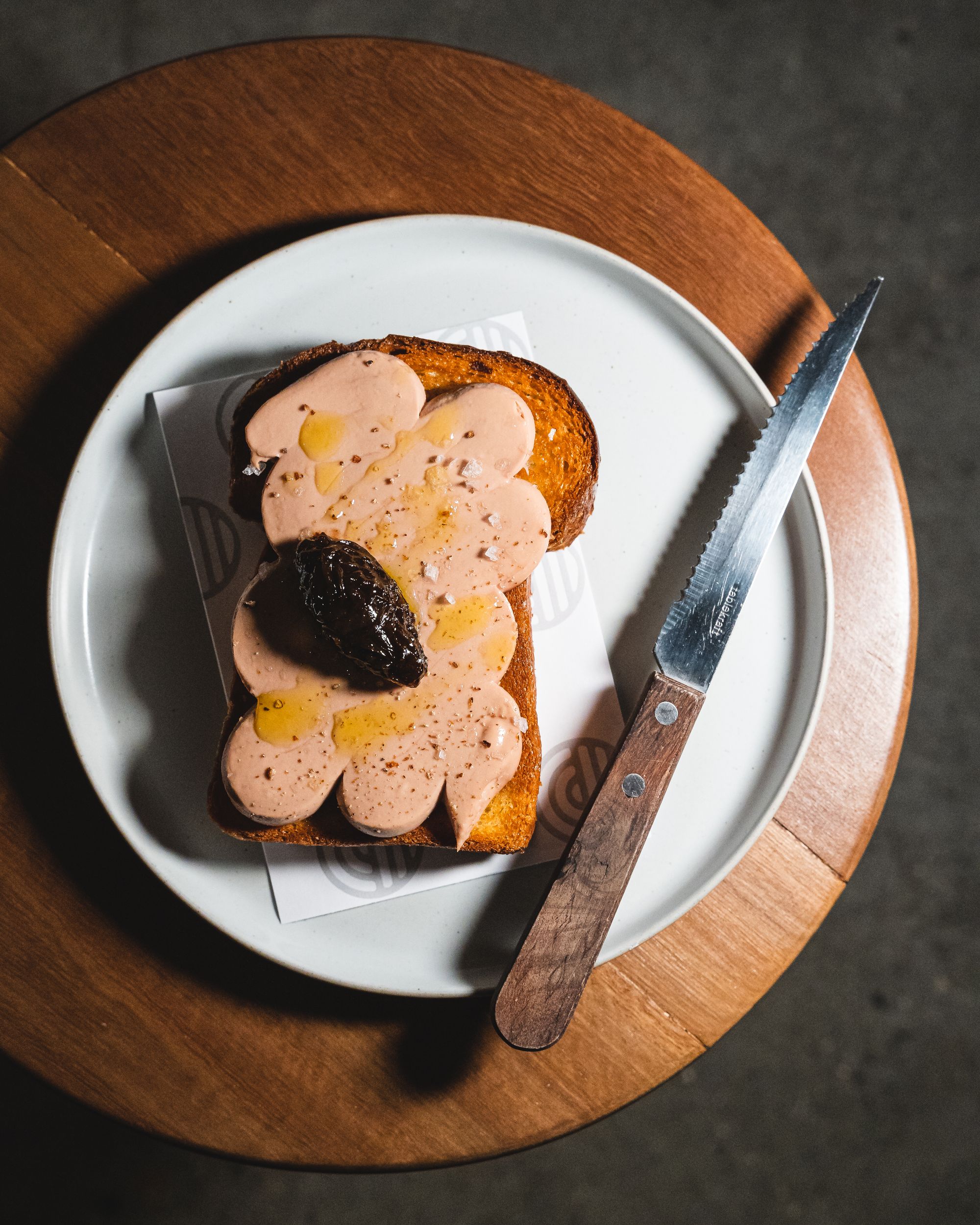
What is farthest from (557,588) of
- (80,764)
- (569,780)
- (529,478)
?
(80,764)

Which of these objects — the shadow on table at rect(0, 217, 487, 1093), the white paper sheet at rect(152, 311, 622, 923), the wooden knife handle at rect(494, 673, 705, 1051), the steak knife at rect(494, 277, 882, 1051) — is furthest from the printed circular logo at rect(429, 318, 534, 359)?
the wooden knife handle at rect(494, 673, 705, 1051)

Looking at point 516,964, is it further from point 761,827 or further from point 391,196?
point 391,196

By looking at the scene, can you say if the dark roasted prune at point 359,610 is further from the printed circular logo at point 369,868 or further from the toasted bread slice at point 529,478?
the printed circular logo at point 369,868

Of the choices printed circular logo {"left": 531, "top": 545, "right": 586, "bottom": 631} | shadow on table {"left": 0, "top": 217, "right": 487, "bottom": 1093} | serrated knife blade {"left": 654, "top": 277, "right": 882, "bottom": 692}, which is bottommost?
shadow on table {"left": 0, "top": 217, "right": 487, "bottom": 1093}

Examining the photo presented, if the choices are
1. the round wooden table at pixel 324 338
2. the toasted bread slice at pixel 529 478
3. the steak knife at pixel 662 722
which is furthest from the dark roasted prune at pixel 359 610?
the round wooden table at pixel 324 338

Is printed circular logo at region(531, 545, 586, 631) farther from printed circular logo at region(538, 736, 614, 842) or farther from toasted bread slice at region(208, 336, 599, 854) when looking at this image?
printed circular logo at region(538, 736, 614, 842)

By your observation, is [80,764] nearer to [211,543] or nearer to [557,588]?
[211,543]

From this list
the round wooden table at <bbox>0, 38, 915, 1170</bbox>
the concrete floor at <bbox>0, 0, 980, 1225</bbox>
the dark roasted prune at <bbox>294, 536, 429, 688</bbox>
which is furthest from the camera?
the concrete floor at <bbox>0, 0, 980, 1225</bbox>

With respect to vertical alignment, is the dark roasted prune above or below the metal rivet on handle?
above
